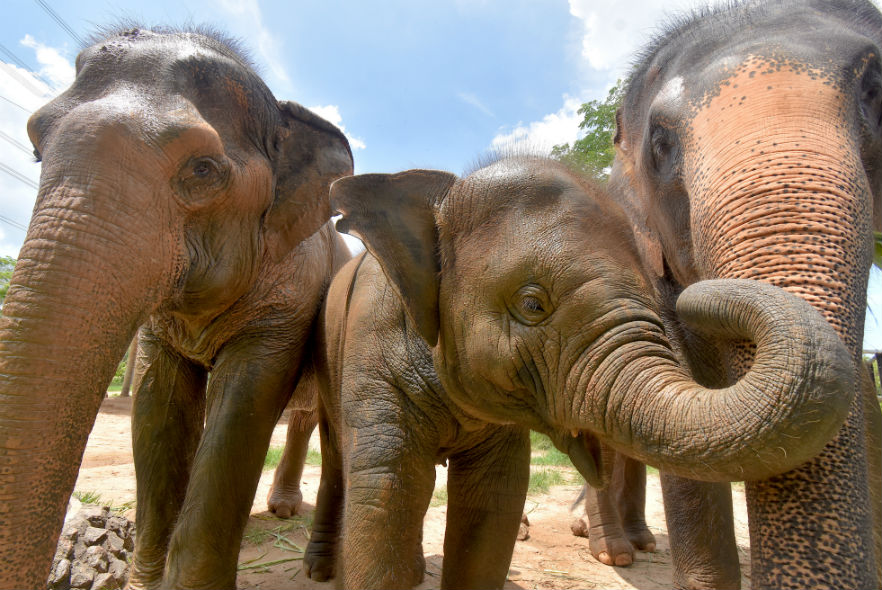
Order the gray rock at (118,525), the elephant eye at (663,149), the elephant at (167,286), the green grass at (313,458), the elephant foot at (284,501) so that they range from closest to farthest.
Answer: the elephant at (167,286), the elephant eye at (663,149), the gray rock at (118,525), the elephant foot at (284,501), the green grass at (313,458)

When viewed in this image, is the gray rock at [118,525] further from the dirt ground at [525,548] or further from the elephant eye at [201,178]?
the elephant eye at [201,178]

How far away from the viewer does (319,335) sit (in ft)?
11.0

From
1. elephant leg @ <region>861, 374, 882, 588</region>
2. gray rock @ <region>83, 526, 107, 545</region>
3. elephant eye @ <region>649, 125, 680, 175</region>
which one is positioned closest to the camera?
elephant eye @ <region>649, 125, 680, 175</region>

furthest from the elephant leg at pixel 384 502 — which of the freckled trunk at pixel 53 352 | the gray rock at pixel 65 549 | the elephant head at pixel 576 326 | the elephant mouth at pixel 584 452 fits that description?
the gray rock at pixel 65 549

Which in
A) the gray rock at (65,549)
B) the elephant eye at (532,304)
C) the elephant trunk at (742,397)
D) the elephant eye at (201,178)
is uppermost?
the elephant eye at (201,178)

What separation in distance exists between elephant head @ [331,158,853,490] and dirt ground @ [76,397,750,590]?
232 centimetres

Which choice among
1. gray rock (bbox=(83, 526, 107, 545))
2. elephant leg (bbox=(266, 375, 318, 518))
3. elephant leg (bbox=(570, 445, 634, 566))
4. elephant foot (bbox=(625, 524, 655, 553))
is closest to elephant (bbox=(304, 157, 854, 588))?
gray rock (bbox=(83, 526, 107, 545))

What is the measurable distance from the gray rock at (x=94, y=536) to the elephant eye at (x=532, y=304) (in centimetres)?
305

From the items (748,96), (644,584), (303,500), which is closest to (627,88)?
(748,96)

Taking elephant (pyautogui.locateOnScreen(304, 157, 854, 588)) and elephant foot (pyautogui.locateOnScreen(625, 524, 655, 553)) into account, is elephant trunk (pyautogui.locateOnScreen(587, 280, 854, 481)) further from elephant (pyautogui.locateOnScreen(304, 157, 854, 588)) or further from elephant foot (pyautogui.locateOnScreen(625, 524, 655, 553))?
elephant foot (pyautogui.locateOnScreen(625, 524, 655, 553))

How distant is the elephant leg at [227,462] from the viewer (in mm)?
2797

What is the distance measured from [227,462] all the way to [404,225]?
58.7 inches

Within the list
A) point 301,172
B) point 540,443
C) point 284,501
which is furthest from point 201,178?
point 540,443

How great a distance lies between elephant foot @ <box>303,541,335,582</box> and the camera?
3.93 meters
